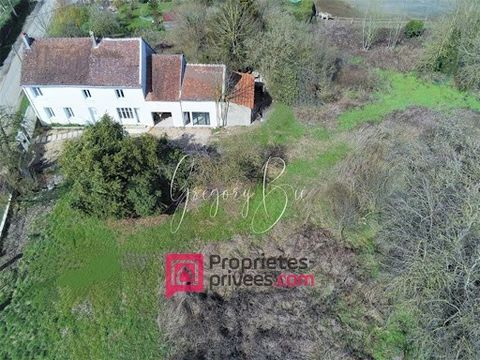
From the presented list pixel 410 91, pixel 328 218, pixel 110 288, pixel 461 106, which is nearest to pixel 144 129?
pixel 110 288

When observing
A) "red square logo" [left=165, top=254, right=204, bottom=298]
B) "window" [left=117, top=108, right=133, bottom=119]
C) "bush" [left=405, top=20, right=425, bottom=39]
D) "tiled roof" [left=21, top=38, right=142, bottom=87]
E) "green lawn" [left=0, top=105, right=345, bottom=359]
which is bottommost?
"green lawn" [left=0, top=105, right=345, bottom=359]

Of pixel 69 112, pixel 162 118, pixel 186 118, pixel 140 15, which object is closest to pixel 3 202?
pixel 69 112

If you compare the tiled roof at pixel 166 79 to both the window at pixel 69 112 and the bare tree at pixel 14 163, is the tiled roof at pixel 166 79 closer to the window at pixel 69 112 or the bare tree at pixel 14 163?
the window at pixel 69 112

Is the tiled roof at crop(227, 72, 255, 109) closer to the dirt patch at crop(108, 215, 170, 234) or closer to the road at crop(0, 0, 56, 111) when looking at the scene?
the dirt patch at crop(108, 215, 170, 234)

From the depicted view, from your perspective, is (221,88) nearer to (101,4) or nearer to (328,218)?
(328,218)

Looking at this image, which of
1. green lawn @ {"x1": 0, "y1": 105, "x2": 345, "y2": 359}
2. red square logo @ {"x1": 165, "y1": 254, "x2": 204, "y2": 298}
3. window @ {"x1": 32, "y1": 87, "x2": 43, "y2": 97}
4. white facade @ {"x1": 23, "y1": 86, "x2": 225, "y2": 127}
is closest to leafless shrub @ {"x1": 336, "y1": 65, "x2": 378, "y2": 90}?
green lawn @ {"x1": 0, "y1": 105, "x2": 345, "y2": 359}

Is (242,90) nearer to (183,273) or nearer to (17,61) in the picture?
(183,273)
